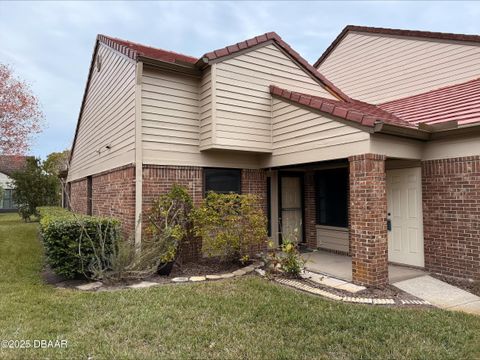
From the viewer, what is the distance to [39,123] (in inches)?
777

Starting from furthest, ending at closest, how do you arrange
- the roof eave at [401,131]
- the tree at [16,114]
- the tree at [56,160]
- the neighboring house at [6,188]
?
the neighboring house at [6,188]
the tree at [56,160]
the tree at [16,114]
the roof eave at [401,131]

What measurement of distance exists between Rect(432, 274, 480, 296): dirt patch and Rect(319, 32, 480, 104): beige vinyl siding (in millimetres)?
5836

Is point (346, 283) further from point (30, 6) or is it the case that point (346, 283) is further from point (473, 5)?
point (30, 6)

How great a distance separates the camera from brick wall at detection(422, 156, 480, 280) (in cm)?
591

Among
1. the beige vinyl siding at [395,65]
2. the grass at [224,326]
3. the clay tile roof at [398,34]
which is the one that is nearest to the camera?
the grass at [224,326]

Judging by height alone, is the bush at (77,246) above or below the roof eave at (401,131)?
below

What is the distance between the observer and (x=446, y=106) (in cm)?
713

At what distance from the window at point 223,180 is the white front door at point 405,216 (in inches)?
141

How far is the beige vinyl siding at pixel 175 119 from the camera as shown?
712 cm

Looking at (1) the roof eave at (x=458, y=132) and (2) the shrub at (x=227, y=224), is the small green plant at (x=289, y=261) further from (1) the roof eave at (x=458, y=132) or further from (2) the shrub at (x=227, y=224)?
(1) the roof eave at (x=458, y=132)

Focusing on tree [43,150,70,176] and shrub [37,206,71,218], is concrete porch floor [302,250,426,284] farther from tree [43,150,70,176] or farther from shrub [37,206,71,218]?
tree [43,150,70,176]

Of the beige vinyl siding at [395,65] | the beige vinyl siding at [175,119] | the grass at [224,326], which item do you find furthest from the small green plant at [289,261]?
the beige vinyl siding at [395,65]

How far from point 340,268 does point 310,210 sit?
283 centimetres

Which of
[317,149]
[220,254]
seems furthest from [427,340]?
[220,254]
